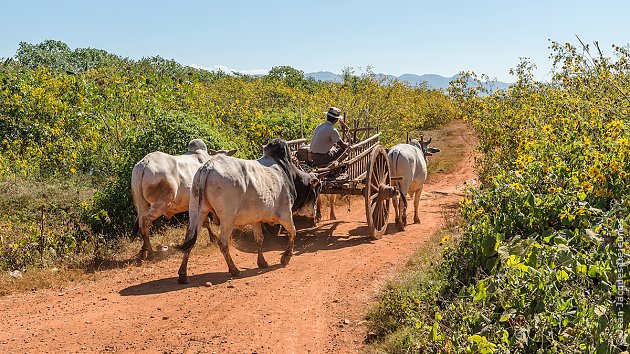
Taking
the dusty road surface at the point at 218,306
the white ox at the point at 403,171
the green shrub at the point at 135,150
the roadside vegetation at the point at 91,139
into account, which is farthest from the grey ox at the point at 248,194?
the white ox at the point at 403,171

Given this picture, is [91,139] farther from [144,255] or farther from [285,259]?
[285,259]

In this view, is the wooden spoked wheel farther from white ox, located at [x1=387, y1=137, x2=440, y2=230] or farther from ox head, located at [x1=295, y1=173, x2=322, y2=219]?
ox head, located at [x1=295, y1=173, x2=322, y2=219]

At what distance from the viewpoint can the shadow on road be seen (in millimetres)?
7055

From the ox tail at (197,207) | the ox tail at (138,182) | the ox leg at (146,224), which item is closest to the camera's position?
the ox tail at (197,207)

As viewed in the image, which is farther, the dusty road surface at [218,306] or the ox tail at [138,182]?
the ox tail at [138,182]

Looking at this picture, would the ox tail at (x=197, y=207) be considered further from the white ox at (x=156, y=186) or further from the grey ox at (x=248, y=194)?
the white ox at (x=156, y=186)

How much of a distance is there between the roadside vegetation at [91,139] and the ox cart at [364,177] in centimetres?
224

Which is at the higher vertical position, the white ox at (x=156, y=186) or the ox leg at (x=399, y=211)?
the white ox at (x=156, y=186)

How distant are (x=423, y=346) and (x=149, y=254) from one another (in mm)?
5183

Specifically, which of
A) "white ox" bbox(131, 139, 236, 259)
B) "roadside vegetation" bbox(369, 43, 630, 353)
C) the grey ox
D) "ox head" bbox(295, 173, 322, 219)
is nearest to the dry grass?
"white ox" bbox(131, 139, 236, 259)

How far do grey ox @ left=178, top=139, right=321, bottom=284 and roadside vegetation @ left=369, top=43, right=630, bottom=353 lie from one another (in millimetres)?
2071

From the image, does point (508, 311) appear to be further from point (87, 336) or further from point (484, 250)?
point (87, 336)

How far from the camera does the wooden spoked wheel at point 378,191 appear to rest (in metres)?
9.46

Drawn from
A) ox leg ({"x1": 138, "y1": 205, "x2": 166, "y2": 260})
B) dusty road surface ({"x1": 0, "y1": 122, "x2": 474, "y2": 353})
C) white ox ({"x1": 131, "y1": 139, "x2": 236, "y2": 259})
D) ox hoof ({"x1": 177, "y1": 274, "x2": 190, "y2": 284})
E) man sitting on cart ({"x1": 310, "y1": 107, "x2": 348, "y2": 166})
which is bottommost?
dusty road surface ({"x1": 0, "y1": 122, "x2": 474, "y2": 353})
